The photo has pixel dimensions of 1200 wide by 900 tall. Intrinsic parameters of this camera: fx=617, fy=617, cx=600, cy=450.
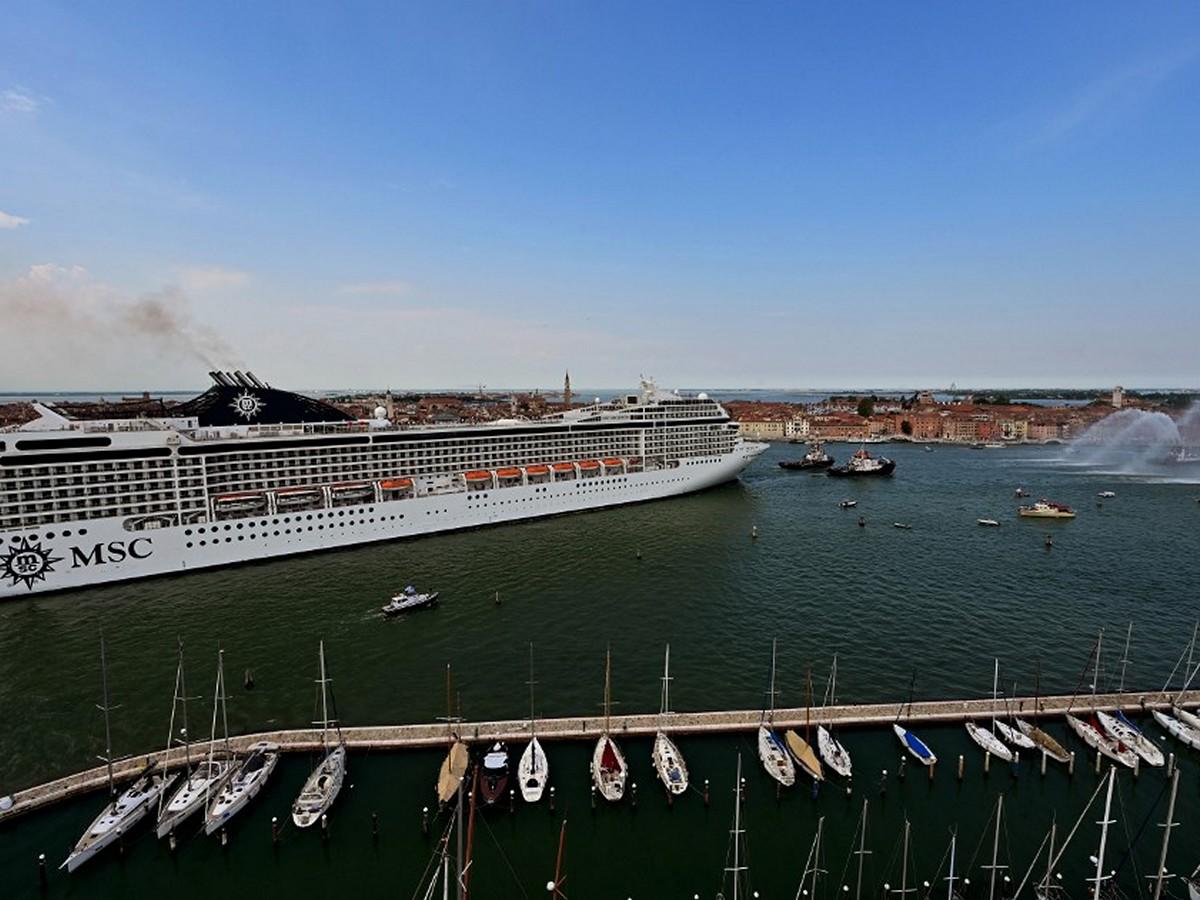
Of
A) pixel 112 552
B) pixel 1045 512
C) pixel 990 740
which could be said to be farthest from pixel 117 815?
pixel 1045 512

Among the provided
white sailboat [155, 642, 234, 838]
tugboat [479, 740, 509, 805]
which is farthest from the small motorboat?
tugboat [479, 740, 509, 805]

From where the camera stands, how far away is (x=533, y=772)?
15.7 m

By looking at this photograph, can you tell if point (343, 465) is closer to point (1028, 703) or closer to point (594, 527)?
point (594, 527)

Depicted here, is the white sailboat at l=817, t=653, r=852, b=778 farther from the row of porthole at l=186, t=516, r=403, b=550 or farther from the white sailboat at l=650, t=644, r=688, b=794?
the row of porthole at l=186, t=516, r=403, b=550

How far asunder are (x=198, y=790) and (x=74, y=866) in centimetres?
238

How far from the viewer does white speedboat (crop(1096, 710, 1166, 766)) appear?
55.0 feet

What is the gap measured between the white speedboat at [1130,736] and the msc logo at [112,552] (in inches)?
1526

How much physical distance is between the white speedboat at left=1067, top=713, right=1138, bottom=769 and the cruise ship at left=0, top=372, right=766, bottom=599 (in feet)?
105

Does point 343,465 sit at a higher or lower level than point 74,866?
higher

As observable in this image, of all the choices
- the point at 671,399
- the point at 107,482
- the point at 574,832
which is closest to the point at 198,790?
the point at 574,832

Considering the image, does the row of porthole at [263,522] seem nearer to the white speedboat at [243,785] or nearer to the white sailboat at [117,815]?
the white sailboat at [117,815]

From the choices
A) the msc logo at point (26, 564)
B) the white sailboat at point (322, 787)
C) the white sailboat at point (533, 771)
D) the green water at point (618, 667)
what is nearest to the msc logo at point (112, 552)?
the msc logo at point (26, 564)

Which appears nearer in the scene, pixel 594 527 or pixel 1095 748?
pixel 1095 748

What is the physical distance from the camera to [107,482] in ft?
98.2
